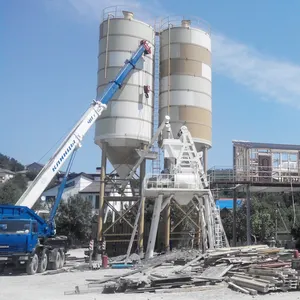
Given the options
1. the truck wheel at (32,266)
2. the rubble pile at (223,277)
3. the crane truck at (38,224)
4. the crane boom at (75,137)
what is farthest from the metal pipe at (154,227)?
the rubble pile at (223,277)

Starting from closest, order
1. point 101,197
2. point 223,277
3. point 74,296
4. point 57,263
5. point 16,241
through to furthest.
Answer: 1. point 74,296
2. point 223,277
3. point 16,241
4. point 57,263
5. point 101,197

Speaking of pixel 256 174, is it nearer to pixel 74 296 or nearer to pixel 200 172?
pixel 200 172

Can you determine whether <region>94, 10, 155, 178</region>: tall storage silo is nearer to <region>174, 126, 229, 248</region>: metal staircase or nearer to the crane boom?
the crane boom

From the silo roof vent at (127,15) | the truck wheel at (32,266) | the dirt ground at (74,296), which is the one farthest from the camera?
the silo roof vent at (127,15)

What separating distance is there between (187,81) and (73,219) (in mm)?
25620

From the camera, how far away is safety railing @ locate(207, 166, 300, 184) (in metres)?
34.8

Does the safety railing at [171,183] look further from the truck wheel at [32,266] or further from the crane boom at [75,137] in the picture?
the truck wheel at [32,266]

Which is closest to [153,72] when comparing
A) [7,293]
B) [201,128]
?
[201,128]

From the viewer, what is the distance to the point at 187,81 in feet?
119

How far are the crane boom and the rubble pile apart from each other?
29.8ft

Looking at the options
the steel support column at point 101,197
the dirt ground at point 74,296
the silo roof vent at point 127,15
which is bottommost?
the dirt ground at point 74,296

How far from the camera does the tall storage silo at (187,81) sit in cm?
3584

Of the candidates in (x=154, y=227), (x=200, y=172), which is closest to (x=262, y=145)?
(x=200, y=172)

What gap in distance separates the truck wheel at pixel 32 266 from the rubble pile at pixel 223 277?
6460mm
